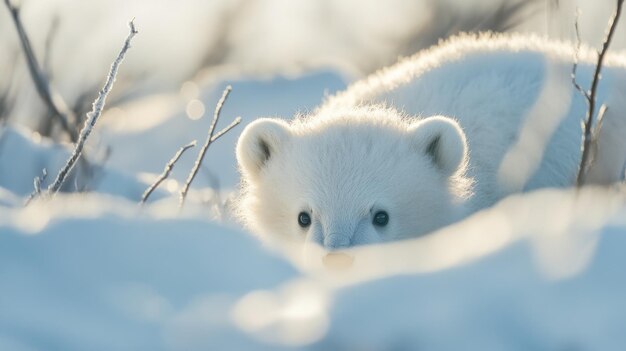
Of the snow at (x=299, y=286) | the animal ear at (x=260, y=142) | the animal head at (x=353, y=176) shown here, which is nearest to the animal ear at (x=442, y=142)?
the animal head at (x=353, y=176)

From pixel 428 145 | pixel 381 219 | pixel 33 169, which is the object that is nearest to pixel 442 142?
pixel 428 145

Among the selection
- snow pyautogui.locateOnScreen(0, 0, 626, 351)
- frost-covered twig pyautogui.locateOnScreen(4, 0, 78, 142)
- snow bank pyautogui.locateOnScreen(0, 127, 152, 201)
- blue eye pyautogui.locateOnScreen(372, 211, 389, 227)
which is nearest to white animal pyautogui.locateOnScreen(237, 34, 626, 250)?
blue eye pyautogui.locateOnScreen(372, 211, 389, 227)

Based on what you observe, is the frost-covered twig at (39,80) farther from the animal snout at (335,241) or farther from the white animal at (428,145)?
the animal snout at (335,241)

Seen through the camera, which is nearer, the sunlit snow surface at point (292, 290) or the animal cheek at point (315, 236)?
the sunlit snow surface at point (292, 290)

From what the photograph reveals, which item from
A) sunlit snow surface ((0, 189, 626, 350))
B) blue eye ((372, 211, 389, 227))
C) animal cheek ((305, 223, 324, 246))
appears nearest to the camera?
sunlit snow surface ((0, 189, 626, 350))

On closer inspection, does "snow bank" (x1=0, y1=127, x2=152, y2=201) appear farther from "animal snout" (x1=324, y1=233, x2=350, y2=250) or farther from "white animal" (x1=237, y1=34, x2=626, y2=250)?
"animal snout" (x1=324, y1=233, x2=350, y2=250)

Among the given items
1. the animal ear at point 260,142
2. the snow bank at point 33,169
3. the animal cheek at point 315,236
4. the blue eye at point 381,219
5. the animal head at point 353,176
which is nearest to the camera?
the animal cheek at point 315,236
